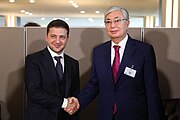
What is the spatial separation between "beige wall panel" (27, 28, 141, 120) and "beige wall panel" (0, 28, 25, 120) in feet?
0.40

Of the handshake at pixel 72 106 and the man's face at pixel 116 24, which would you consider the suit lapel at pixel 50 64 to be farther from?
the man's face at pixel 116 24

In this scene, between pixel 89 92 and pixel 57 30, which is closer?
pixel 57 30

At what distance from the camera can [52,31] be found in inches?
94.0

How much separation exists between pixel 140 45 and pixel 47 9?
41.8 ft

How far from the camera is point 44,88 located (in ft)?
7.74

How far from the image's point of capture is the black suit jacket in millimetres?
2328

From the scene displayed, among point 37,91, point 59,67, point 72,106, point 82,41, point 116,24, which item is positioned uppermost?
point 116,24

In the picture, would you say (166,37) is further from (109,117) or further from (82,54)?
(109,117)

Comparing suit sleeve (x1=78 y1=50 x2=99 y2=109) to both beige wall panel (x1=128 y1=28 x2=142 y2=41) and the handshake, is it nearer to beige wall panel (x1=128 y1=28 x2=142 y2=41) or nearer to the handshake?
the handshake

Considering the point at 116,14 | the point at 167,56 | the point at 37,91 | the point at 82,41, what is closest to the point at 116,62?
the point at 116,14

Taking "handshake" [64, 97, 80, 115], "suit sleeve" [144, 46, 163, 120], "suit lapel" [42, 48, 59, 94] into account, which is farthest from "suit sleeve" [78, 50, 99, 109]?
"suit sleeve" [144, 46, 163, 120]

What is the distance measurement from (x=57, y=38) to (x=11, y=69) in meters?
1.19

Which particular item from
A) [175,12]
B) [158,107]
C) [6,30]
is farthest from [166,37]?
[175,12]

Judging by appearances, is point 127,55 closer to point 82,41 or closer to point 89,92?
point 89,92
